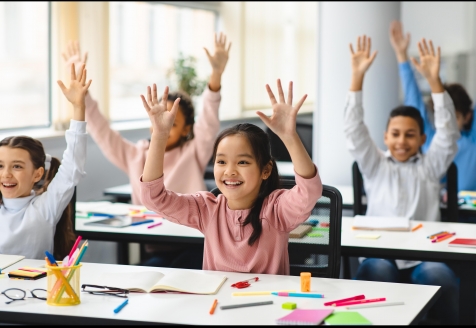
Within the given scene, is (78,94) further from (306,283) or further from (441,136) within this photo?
(441,136)

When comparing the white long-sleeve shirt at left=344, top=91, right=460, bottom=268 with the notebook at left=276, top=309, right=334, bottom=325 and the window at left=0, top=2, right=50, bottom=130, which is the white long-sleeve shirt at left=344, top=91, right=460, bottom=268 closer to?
the notebook at left=276, top=309, right=334, bottom=325

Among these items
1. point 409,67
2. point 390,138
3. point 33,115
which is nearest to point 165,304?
point 390,138

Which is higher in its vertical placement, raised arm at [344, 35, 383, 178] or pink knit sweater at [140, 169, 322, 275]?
raised arm at [344, 35, 383, 178]

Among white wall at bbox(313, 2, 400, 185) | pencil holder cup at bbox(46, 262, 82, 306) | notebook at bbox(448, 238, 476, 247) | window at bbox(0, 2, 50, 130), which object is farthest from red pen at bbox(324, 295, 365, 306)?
window at bbox(0, 2, 50, 130)

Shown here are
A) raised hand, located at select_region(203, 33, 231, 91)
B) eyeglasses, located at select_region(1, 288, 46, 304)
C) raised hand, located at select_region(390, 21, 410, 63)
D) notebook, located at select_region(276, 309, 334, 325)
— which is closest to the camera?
notebook, located at select_region(276, 309, 334, 325)

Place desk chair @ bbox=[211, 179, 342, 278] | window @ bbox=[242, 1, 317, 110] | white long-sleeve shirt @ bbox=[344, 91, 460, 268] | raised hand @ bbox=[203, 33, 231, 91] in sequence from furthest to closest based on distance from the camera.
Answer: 1. window @ bbox=[242, 1, 317, 110]
2. raised hand @ bbox=[203, 33, 231, 91]
3. white long-sleeve shirt @ bbox=[344, 91, 460, 268]
4. desk chair @ bbox=[211, 179, 342, 278]

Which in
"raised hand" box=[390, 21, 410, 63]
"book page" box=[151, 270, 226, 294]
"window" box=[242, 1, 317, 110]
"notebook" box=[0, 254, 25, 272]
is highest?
"window" box=[242, 1, 317, 110]

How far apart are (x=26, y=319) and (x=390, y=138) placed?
238 cm

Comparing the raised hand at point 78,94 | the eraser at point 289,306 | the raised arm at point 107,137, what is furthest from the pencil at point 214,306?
the raised arm at point 107,137

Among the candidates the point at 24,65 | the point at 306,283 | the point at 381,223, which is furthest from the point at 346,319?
the point at 24,65

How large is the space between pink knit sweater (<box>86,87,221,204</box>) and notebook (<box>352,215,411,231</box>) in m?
1.07

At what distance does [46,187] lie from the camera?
2832 millimetres

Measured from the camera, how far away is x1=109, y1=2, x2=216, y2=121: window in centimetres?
616

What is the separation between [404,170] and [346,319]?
78.1 inches
